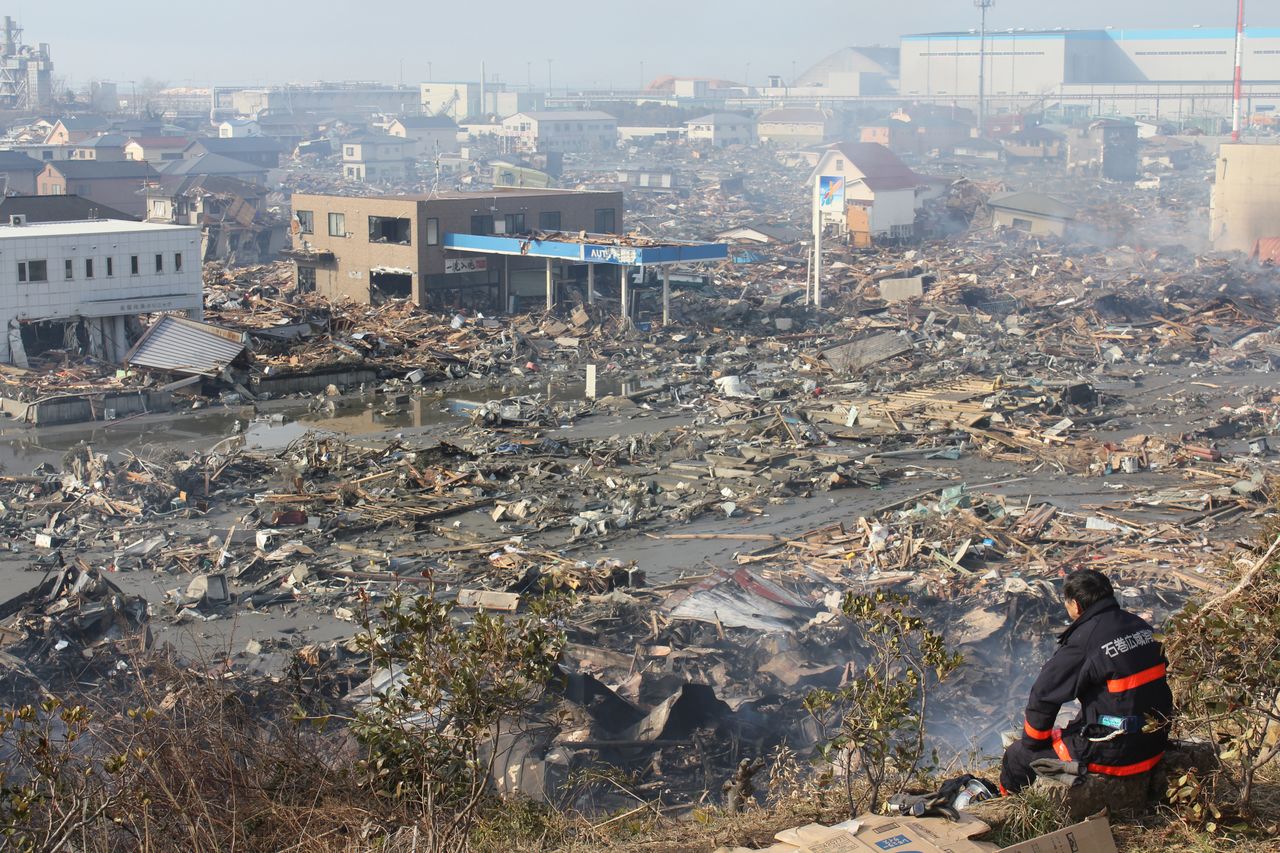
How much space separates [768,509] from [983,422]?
6.24 meters

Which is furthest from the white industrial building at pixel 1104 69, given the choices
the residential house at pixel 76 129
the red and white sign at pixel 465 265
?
the red and white sign at pixel 465 265

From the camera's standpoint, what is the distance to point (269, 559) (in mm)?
15398

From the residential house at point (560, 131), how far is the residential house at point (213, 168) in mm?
40896

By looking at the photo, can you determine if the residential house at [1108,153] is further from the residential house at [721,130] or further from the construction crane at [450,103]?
the construction crane at [450,103]

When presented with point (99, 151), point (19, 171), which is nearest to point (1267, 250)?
point (19, 171)

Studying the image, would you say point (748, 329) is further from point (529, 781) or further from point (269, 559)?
point (529, 781)

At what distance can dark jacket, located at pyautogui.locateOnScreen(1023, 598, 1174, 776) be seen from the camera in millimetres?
5215

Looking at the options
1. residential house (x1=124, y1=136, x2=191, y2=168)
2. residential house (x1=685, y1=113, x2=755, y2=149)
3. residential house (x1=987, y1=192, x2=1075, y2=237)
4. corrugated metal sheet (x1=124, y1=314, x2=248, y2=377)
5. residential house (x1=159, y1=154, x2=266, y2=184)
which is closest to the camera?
corrugated metal sheet (x1=124, y1=314, x2=248, y2=377)

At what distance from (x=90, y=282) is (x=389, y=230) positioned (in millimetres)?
10105

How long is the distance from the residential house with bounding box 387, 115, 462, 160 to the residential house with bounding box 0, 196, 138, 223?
221 feet

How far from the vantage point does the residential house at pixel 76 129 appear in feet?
271

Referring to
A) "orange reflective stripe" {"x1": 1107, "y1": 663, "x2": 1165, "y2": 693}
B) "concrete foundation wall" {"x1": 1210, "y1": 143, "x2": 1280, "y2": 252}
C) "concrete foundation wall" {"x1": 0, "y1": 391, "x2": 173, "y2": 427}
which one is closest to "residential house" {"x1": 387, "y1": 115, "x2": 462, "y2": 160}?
"concrete foundation wall" {"x1": 1210, "y1": 143, "x2": 1280, "y2": 252}

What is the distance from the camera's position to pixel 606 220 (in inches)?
1646

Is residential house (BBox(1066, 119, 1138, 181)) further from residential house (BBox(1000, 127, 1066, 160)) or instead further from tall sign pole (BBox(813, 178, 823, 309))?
tall sign pole (BBox(813, 178, 823, 309))
